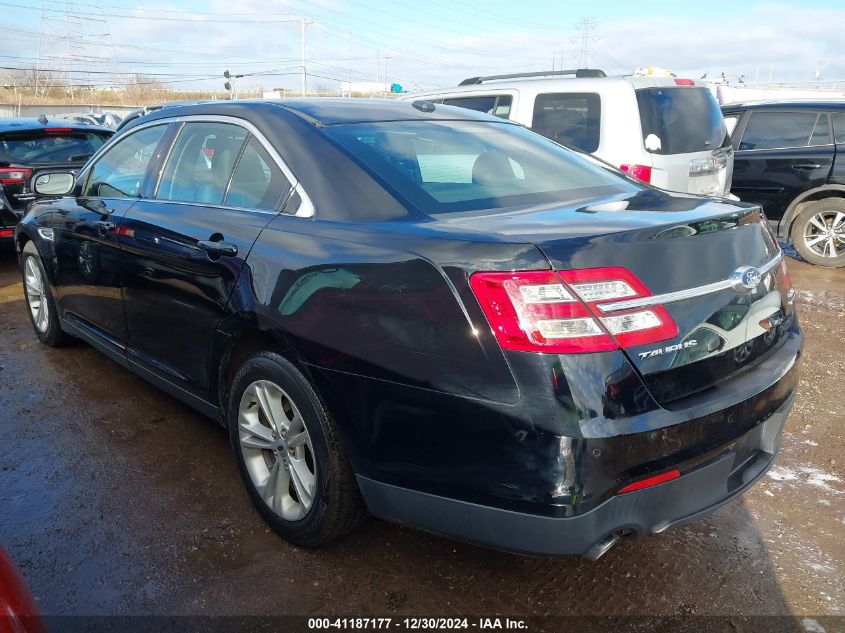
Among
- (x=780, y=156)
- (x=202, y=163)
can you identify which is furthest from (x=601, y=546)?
(x=780, y=156)

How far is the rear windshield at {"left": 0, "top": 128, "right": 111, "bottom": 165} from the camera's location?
754 centimetres

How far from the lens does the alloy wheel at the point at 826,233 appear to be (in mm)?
7645

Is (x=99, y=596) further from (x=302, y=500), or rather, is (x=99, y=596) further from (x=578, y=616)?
(x=578, y=616)

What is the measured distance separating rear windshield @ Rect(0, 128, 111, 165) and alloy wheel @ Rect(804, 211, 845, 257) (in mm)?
8062

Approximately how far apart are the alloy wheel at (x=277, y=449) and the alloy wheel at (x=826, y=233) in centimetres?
713

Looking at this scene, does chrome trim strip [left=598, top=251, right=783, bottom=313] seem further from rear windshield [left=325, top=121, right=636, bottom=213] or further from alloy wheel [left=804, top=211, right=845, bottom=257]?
alloy wheel [left=804, top=211, right=845, bottom=257]

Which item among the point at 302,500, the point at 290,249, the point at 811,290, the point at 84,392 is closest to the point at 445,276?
the point at 290,249

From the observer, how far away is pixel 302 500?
2584 millimetres

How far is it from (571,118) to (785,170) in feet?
9.83

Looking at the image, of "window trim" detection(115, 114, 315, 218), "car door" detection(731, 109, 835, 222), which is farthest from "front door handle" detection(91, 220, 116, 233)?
"car door" detection(731, 109, 835, 222)

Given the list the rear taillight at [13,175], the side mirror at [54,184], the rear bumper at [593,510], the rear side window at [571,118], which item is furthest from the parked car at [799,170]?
the rear taillight at [13,175]

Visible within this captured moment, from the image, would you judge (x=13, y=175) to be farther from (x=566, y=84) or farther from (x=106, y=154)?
(x=566, y=84)

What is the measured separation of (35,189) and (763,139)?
24.3ft

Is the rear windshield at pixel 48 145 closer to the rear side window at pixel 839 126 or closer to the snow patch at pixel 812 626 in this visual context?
the snow patch at pixel 812 626
